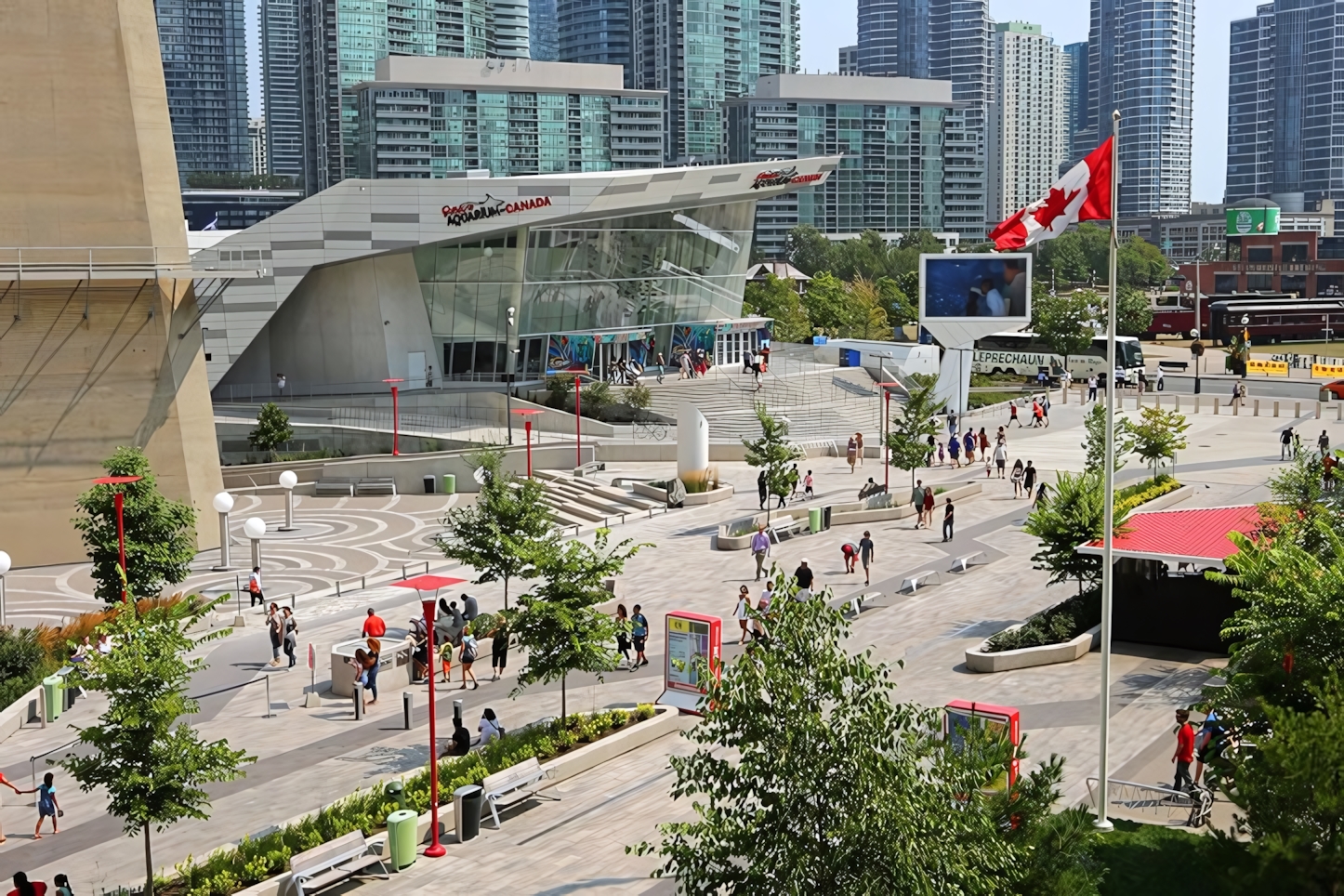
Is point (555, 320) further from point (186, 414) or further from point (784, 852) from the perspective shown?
point (784, 852)

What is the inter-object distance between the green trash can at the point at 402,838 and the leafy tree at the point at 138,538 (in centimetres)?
1492

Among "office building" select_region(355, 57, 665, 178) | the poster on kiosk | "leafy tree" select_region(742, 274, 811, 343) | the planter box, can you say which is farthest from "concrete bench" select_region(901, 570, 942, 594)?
"office building" select_region(355, 57, 665, 178)

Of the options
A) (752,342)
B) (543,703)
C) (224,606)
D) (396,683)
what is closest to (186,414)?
(224,606)

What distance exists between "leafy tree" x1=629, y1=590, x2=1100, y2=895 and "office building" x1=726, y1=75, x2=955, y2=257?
167 metres

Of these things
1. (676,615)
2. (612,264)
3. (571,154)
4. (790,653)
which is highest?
(571,154)

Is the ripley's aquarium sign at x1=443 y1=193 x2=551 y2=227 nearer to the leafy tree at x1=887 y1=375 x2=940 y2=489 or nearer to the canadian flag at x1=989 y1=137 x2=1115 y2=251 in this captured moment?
the leafy tree at x1=887 y1=375 x2=940 y2=489

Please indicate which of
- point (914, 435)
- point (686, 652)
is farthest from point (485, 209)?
point (686, 652)

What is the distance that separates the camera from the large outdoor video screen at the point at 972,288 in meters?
62.2

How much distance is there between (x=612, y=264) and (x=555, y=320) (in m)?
4.01

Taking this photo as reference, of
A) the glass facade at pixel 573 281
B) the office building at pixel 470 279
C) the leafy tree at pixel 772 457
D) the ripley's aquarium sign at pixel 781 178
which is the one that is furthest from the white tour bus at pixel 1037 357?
the leafy tree at pixel 772 457

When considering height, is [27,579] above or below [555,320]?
below

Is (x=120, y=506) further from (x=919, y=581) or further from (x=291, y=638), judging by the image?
(x=919, y=581)

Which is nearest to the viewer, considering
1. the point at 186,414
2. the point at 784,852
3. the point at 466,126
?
the point at 784,852

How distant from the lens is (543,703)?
84.7ft
